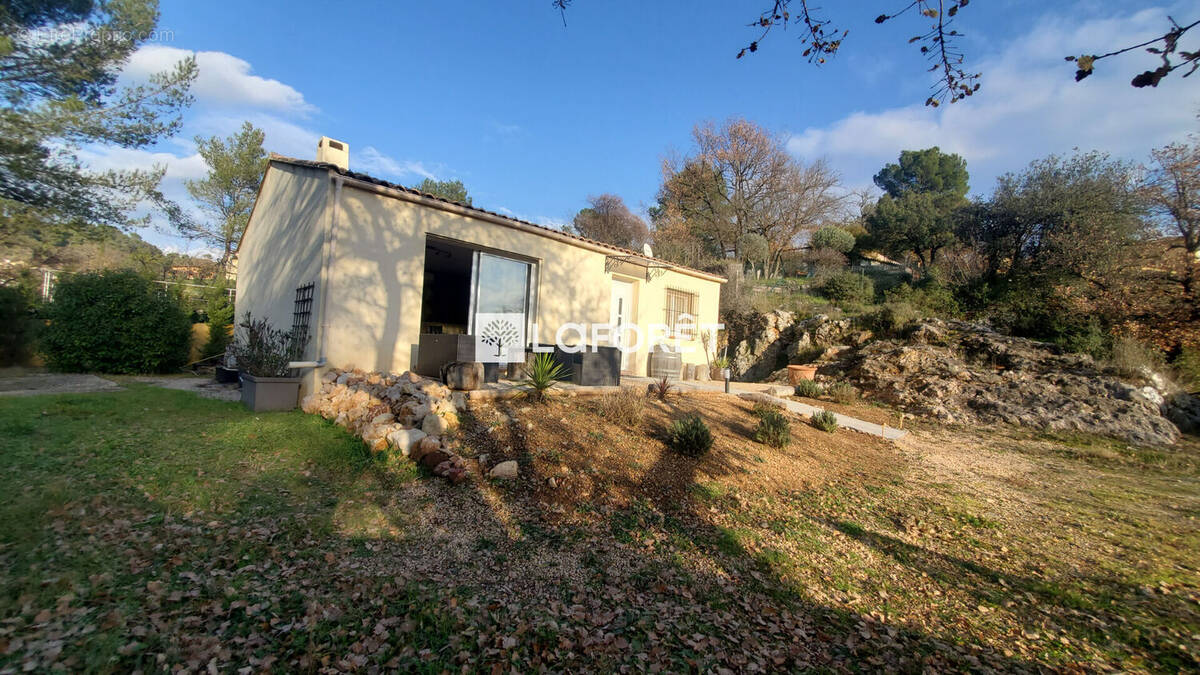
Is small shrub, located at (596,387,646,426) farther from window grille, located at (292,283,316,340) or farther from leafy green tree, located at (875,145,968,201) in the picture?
leafy green tree, located at (875,145,968,201)

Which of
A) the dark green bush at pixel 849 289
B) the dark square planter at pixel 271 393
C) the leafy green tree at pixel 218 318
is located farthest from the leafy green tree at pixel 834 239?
the leafy green tree at pixel 218 318

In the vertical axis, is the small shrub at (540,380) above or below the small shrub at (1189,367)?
below

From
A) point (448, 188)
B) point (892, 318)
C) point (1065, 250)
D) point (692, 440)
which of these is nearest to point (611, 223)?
point (448, 188)

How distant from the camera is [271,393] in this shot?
5902 millimetres

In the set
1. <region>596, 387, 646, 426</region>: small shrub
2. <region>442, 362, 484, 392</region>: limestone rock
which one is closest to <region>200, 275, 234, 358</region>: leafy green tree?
<region>442, 362, 484, 392</region>: limestone rock

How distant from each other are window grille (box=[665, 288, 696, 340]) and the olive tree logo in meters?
5.04

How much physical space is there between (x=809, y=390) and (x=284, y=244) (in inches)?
417

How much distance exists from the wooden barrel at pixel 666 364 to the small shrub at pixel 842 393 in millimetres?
3285

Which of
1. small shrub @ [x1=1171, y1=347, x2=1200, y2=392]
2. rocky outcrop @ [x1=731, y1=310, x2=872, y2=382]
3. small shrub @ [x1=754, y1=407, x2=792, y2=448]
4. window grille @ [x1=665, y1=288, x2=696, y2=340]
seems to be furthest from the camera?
rocky outcrop @ [x1=731, y1=310, x2=872, y2=382]

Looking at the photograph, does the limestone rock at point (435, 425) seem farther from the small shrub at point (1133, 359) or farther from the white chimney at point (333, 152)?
the small shrub at point (1133, 359)

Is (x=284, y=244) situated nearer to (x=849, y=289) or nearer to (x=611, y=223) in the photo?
(x=849, y=289)

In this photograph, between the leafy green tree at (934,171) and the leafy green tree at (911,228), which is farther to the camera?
the leafy green tree at (934,171)

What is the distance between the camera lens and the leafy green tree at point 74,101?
9.62m

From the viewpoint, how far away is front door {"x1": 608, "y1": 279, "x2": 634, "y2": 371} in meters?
10.7
